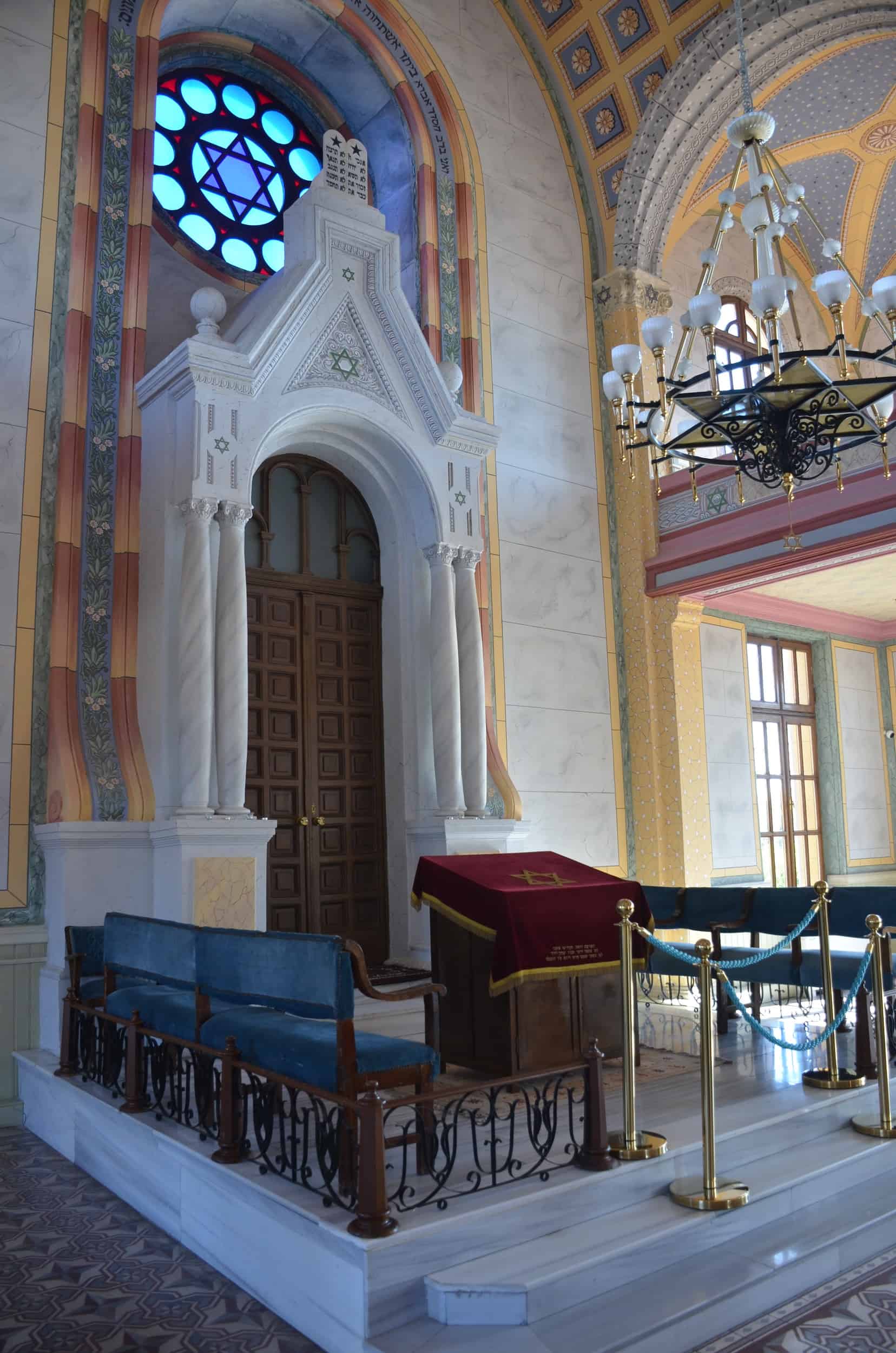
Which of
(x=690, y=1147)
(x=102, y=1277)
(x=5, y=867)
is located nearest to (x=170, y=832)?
(x=5, y=867)

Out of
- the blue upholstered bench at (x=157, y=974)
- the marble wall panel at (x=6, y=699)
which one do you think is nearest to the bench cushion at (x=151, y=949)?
the blue upholstered bench at (x=157, y=974)

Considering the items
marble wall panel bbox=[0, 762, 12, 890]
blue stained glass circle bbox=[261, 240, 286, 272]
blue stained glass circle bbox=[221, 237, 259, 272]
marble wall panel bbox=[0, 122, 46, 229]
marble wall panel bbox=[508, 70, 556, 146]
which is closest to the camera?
marble wall panel bbox=[0, 762, 12, 890]

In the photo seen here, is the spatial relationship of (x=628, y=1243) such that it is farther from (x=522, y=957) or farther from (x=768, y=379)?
(x=768, y=379)

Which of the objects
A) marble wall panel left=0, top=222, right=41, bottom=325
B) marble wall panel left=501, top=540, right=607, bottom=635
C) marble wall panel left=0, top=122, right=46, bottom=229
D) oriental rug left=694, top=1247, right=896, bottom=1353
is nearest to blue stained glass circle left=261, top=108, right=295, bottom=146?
marble wall panel left=0, top=122, right=46, bottom=229

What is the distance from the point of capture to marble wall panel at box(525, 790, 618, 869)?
30.0 feet

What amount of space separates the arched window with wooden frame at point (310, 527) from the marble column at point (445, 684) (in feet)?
2.34

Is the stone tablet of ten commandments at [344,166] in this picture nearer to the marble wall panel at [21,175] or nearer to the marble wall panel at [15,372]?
the marble wall panel at [21,175]

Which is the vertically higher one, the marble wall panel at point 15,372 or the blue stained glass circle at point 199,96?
the blue stained glass circle at point 199,96

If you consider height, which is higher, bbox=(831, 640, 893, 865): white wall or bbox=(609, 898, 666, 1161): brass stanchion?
bbox=(831, 640, 893, 865): white wall

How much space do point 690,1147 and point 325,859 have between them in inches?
163

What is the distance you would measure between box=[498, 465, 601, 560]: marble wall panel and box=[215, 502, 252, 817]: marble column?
3.13m

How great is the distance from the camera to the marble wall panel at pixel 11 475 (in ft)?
22.0

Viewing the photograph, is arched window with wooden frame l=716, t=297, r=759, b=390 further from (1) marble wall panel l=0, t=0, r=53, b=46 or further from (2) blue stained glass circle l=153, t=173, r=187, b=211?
(1) marble wall panel l=0, t=0, r=53, b=46

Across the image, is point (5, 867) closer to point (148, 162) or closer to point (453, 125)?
point (148, 162)
